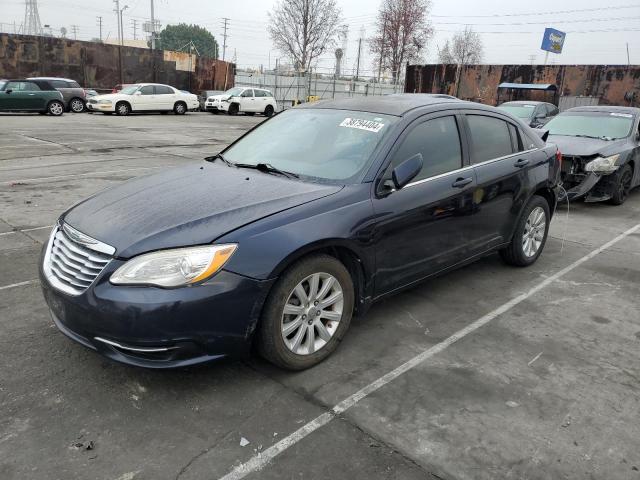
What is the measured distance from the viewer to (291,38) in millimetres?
50156

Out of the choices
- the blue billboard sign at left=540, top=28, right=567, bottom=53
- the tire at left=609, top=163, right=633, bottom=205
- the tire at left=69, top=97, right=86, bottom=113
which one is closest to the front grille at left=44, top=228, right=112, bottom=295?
Answer: the tire at left=609, top=163, right=633, bottom=205

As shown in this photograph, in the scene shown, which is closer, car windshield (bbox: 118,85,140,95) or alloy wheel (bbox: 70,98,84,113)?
alloy wheel (bbox: 70,98,84,113)

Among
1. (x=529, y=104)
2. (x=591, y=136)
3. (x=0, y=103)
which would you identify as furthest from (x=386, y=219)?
(x=0, y=103)

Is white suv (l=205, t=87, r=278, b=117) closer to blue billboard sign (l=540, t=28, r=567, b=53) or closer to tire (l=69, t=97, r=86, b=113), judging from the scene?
tire (l=69, t=97, r=86, b=113)

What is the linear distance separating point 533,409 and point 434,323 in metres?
1.13

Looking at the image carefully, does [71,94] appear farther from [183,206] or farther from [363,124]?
[183,206]

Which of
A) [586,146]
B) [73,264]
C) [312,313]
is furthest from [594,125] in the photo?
[73,264]

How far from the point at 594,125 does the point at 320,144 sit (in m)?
7.08

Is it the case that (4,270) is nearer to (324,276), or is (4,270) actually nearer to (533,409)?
(324,276)

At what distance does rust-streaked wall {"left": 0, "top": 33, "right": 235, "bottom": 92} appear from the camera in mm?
29188

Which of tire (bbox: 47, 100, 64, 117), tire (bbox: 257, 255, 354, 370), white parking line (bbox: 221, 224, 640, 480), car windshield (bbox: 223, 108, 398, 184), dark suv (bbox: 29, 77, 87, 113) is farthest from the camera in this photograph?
dark suv (bbox: 29, 77, 87, 113)

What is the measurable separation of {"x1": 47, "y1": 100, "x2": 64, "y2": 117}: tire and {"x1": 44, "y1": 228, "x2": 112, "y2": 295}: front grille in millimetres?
22473

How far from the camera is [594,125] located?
9.01 metres

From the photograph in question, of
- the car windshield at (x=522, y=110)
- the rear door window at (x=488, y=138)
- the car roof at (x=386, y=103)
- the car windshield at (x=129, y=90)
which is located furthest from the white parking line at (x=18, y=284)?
the car windshield at (x=129, y=90)
